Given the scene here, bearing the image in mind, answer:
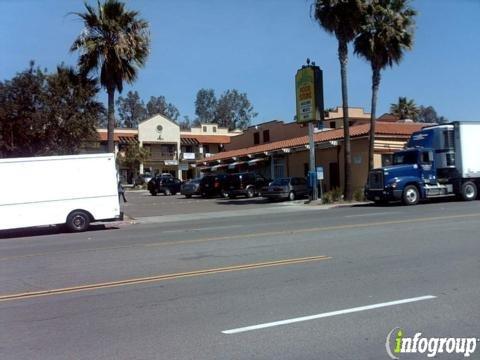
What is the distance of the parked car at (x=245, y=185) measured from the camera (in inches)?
1626

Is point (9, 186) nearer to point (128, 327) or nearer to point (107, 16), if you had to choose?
point (107, 16)

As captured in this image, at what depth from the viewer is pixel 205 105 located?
129 meters

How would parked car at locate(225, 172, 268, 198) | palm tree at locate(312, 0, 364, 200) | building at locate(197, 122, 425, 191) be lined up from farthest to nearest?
parked car at locate(225, 172, 268, 198), building at locate(197, 122, 425, 191), palm tree at locate(312, 0, 364, 200)

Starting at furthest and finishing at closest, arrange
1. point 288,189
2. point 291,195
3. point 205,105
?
1. point 205,105
2. point 291,195
3. point 288,189

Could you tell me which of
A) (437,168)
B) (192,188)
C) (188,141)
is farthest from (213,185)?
(188,141)

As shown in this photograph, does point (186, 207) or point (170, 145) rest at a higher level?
point (170, 145)

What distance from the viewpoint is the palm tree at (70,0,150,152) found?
85.6 feet

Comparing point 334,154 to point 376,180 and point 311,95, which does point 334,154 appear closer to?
point 311,95

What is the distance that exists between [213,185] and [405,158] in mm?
17822

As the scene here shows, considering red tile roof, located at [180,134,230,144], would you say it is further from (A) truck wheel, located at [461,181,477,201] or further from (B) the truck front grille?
(A) truck wheel, located at [461,181,477,201]

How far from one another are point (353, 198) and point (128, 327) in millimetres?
26390

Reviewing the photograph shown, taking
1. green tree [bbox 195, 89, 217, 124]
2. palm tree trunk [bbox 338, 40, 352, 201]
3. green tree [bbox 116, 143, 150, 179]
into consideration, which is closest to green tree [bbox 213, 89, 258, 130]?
green tree [bbox 195, 89, 217, 124]

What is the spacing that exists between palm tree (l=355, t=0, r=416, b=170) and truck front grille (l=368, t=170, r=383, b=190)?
348 centimetres

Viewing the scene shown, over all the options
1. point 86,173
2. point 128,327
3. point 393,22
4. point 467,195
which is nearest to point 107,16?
point 86,173
